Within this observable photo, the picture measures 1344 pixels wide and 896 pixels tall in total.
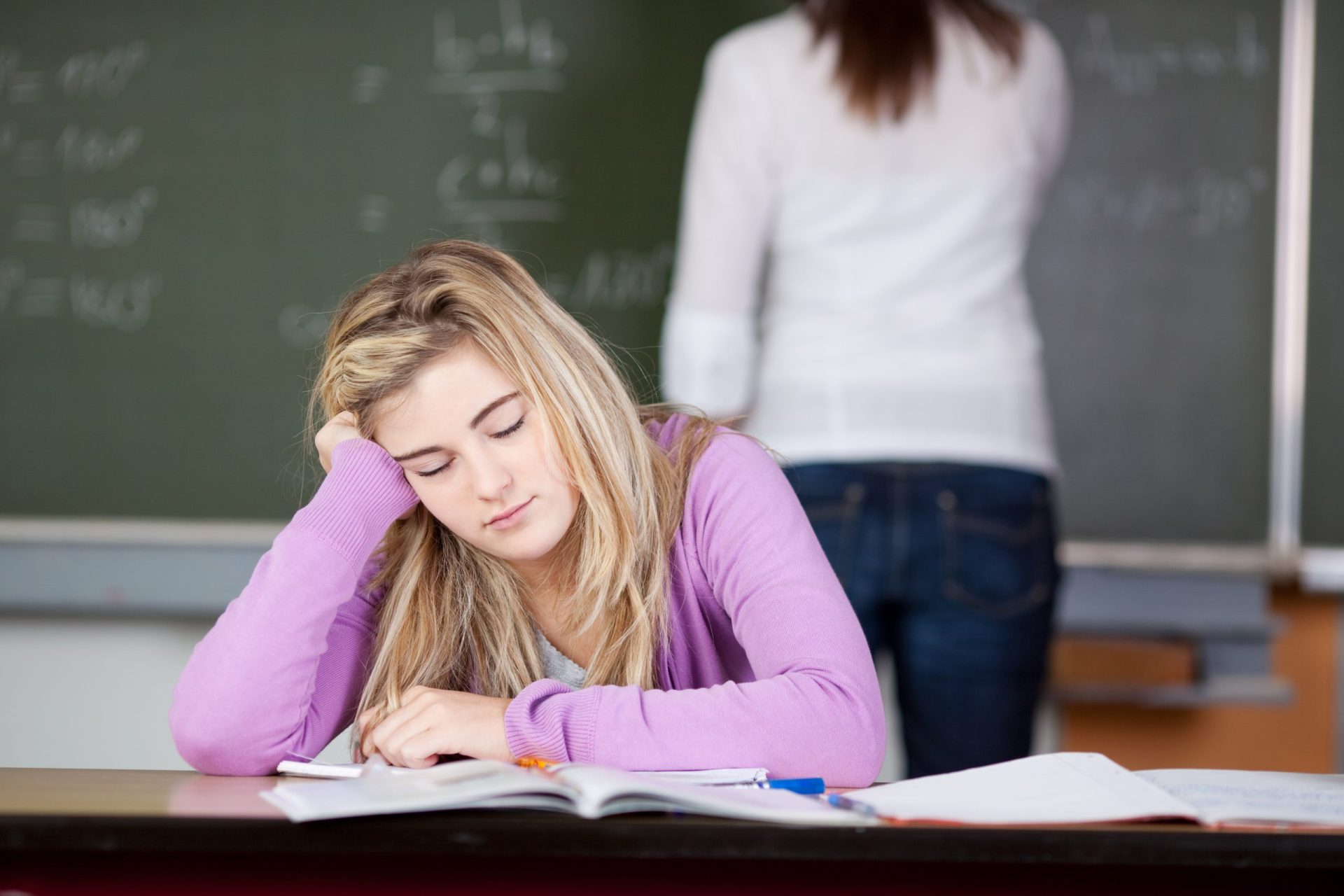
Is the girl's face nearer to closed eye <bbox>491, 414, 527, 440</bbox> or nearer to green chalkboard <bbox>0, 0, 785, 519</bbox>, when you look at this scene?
closed eye <bbox>491, 414, 527, 440</bbox>

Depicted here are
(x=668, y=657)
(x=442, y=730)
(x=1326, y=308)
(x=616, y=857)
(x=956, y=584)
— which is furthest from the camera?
(x=1326, y=308)

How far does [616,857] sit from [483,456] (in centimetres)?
57

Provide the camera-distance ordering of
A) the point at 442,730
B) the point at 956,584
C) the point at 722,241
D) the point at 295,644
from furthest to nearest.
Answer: the point at 722,241
the point at 956,584
the point at 295,644
the point at 442,730

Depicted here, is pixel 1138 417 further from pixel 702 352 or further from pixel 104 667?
pixel 104 667

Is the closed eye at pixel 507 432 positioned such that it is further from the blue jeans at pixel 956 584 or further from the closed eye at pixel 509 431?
the blue jeans at pixel 956 584

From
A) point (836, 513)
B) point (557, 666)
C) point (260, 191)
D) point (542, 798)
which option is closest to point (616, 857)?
point (542, 798)

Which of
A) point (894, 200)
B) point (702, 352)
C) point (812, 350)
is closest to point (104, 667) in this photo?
point (702, 352)

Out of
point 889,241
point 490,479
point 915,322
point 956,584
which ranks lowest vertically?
point 956,584

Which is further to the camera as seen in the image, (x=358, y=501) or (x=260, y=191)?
(x=260, y=191)

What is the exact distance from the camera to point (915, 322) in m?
1.83

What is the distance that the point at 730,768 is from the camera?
1.00 meters

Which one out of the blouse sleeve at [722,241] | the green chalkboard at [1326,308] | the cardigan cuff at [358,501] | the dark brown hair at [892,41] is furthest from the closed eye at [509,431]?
the green chalkboard at [1326,308]

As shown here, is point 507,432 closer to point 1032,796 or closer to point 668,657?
point 668,657

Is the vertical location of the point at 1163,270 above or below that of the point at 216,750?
above
